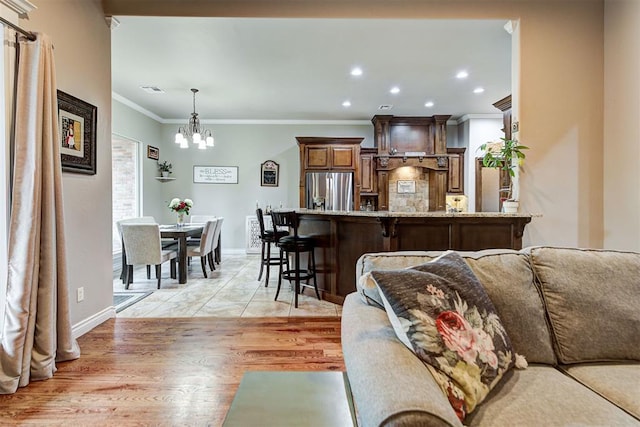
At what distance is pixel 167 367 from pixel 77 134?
198cm

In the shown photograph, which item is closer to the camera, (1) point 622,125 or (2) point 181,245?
(1) point 622,125

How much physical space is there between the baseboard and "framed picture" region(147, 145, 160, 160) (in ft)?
13.4

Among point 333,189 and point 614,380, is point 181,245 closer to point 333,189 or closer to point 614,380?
point 333,189

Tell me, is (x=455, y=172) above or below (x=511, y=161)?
above

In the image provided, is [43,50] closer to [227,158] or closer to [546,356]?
[546,356]

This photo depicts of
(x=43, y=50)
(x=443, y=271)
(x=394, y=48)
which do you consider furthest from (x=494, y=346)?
(x=394, y=48)

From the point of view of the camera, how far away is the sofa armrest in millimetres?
745

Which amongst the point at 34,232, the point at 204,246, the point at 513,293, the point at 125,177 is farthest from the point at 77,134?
the point at 125,177

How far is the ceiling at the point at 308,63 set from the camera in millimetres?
3352

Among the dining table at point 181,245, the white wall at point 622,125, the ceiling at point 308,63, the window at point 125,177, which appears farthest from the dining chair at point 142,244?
the white wall at point 622,125

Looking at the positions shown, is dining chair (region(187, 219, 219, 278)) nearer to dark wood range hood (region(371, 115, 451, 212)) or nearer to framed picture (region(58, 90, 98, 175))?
framed picture (region(58, 90, 98, 175))

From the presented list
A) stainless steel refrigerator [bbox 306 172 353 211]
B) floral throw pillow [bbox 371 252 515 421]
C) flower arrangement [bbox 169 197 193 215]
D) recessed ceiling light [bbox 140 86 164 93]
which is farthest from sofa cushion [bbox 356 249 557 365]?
recessed ceiling light [bbox 140 86 164 93]

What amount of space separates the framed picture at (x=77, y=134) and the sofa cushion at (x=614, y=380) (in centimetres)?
332

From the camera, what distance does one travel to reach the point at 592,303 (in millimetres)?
1322
